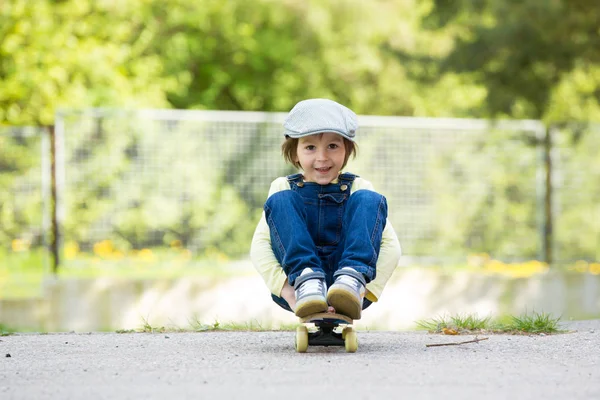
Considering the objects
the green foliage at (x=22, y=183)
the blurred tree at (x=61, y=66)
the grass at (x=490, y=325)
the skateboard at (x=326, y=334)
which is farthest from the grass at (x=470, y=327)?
the blurred tree at (x=61, y=66)

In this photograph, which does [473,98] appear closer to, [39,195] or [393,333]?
[39,195]

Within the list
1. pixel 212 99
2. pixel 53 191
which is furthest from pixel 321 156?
pixel 212 99

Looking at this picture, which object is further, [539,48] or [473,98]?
[473,98]

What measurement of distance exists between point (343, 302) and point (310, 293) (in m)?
0.13

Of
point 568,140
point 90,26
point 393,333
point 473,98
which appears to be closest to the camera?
point 393,333

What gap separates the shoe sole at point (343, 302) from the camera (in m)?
3.80

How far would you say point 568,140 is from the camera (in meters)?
10.3

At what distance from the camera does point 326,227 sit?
4223 millimetres

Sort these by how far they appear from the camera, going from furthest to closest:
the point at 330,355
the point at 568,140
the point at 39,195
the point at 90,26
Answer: the point at 90,26 → the point at 568,140 → the point at 39,195 → the point at 330,355

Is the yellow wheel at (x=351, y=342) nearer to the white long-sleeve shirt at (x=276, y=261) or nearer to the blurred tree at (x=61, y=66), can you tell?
the white long-sleeve shirt at (x=276, y=261)

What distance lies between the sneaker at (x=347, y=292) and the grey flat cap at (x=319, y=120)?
0.68 meters

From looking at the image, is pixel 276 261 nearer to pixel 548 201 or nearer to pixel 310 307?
pixel 310 307

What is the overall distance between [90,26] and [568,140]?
7.03 meters

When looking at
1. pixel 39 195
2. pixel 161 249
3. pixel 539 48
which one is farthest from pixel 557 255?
pixel 39 195
